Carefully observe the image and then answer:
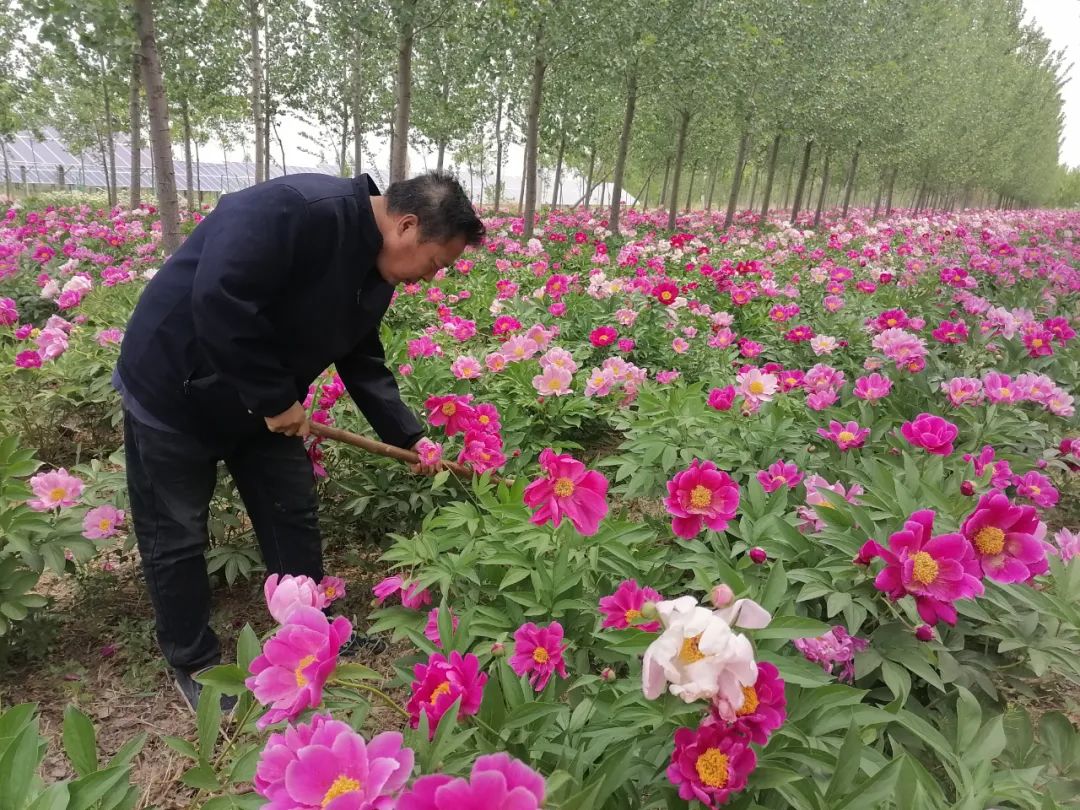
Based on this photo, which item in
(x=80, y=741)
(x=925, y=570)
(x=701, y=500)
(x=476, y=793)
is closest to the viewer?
(x=476, y=793)

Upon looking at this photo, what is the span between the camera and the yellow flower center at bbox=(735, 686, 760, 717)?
0.81 m

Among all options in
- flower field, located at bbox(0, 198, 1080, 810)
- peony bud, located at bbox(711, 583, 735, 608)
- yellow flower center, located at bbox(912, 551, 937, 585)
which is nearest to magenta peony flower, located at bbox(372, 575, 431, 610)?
flower field, located at bbox(0, 198, 1080, 810)

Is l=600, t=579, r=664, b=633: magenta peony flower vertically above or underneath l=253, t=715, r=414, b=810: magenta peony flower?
underneath

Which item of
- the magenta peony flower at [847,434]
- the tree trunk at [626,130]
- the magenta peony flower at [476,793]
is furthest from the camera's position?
the tree trunk at [626,130]

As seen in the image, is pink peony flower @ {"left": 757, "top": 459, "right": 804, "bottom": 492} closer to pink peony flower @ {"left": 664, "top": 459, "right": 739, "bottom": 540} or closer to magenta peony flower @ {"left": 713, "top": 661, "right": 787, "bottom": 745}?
pink peony flower @ {"left": 664, "top": 459, "right": 739, "bottom": 540}

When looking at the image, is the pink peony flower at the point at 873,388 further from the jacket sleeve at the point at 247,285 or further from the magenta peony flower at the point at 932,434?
the jacket sleeve at the point at 247,285

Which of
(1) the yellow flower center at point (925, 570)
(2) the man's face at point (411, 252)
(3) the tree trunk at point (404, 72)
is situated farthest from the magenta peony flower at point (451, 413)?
(3) the tree trunk at point (404, 72)

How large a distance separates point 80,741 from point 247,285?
3.52ft

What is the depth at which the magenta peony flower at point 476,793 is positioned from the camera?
2.11 feet

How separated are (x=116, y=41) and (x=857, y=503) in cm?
477

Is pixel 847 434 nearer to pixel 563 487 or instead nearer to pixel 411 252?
pixel 563 487

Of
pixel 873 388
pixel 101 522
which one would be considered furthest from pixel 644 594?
pixel 101 522

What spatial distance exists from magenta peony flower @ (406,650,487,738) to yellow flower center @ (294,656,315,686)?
171 millimetres

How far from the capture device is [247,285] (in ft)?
5.59
